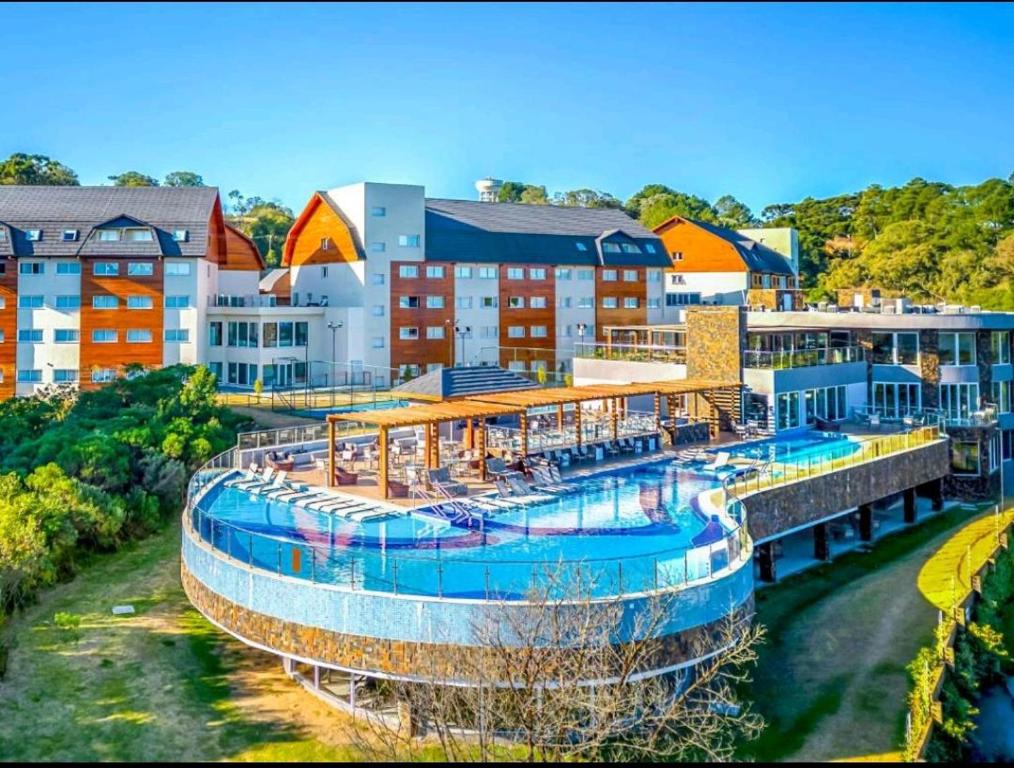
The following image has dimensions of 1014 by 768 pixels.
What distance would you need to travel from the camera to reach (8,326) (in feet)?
124

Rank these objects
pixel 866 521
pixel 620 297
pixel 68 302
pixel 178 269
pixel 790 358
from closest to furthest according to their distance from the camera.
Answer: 1. pixel 866 521
2. pixel 790 358
3. pixel 68 302
4. pixel 178 269
5. pixel 620 297

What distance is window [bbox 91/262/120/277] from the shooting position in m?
38.5

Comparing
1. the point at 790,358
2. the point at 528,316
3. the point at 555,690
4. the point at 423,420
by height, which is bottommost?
the point at 555,690

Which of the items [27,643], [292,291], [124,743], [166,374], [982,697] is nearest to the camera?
[124,743]

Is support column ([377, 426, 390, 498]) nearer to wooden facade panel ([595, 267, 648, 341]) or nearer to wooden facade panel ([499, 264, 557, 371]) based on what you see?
wooden facade panel ([499, 264, 557, 371])

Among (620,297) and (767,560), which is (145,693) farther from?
(620,297)

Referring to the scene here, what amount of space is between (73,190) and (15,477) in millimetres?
24396

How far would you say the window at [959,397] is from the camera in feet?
99.9

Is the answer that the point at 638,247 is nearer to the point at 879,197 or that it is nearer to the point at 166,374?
the point at 166,374

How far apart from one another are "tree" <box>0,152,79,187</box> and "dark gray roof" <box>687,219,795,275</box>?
41840mm

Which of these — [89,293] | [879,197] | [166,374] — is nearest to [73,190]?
[89,293]

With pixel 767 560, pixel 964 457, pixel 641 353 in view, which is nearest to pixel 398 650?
pixel 767 560

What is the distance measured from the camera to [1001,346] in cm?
3134

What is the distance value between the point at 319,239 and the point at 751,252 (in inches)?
1139
